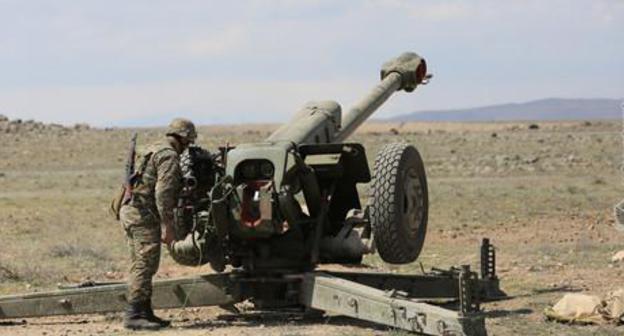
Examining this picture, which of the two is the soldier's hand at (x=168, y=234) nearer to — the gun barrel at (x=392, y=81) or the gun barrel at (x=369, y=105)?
the gun barrel at (x=369, y=105)

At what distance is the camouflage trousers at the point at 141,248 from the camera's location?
936cm

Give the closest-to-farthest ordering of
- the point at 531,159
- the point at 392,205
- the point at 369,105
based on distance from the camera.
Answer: the point at 392,205, the point at 369,105, the point at 531,159

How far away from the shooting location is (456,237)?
16.9 metres

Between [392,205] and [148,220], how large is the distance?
2.02 m

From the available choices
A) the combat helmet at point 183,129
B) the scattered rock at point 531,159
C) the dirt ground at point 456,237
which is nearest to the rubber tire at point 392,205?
the dirt ground at point 456,237

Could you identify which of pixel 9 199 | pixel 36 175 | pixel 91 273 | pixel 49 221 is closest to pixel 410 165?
pixel 91 273

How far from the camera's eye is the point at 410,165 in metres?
9.85

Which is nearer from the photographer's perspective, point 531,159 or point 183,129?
point 183,129

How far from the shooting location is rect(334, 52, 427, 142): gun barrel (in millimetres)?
11891

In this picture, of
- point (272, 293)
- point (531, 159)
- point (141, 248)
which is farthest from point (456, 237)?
point (531, 159)

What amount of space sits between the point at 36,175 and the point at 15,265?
25235 mm

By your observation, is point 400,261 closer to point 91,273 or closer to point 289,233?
point 289,233

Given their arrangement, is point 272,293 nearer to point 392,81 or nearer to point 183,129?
point 183,129

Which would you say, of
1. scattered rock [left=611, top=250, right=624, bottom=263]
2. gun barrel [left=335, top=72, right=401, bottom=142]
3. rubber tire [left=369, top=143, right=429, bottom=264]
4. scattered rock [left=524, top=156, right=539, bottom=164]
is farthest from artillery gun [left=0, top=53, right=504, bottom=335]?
scattered rock [left=524, top=156, right=539, bottom=164]
